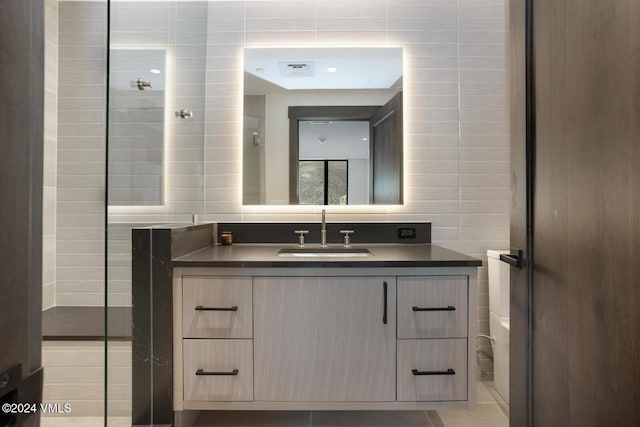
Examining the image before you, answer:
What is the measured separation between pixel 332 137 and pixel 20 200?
2023 millimetres

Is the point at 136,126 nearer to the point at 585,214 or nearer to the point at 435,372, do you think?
the point at 585,214

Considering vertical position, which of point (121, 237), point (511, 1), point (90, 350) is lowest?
point (90, 350)

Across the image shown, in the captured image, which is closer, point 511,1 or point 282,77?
point 511,1

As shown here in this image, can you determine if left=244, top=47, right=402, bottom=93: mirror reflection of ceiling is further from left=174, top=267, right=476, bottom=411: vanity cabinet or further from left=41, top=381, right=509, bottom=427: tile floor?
left=41, top=381, right=509, bottom=427: tile floor

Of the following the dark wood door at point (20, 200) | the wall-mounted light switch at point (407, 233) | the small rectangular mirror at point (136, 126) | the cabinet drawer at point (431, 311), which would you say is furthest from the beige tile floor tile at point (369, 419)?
the dark wood door at point (20, 200)

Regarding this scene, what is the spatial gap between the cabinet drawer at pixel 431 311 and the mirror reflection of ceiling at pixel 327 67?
4.40 ft

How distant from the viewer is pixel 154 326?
5.01 feet

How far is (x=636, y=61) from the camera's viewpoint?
536mm

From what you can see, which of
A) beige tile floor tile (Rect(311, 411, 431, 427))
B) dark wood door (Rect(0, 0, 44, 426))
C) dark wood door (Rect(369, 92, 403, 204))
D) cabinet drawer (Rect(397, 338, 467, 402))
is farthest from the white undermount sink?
dark wood door (Rect(0, 0, 44, 426))

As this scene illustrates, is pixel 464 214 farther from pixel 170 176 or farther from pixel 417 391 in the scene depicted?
pixel 170 176

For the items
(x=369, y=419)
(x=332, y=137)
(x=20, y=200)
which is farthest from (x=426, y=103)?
(x=20, y=200)

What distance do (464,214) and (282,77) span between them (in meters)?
1.48

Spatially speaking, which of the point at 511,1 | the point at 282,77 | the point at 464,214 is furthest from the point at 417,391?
the point at 282,77

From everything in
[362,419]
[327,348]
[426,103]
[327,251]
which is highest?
[426,103]
